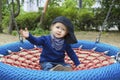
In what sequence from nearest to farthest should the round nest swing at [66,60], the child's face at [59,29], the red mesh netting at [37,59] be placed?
1. the round nest swing at [66,60]
2. the child's face at [59,29]
3. the red mesh netting at [37,59]

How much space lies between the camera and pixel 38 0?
12789mm

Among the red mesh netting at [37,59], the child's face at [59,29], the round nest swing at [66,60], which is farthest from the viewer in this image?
the red mesh netting at [37,59]

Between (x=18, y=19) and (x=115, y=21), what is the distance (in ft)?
10.4

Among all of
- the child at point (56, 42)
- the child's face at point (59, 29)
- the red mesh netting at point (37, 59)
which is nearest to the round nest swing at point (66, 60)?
the red mesh netting at point (37, 59)

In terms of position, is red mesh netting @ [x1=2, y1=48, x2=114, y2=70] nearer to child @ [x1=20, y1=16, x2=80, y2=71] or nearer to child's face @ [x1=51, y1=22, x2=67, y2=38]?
child @ [x1=20, y1=16, x2=80, y2=71]

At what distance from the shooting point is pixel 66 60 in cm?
333

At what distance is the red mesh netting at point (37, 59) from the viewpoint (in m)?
2.87

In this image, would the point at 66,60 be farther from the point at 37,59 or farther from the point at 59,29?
the point at 59,29

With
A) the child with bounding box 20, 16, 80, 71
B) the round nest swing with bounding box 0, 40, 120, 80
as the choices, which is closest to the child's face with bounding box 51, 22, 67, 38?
the child with bounding box 20, 16, 80, 71

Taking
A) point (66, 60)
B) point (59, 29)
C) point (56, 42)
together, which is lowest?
point (66, 60)

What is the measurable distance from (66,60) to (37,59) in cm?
31

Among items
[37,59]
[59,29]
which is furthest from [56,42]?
[37,59]

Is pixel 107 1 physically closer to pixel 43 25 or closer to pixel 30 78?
pixel 43 25

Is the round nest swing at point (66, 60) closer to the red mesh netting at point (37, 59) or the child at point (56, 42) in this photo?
the red mesh netting at point (37, 59)
